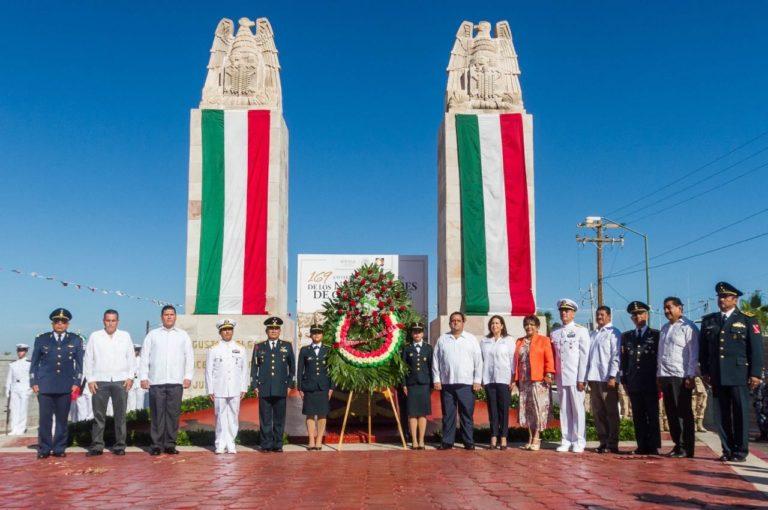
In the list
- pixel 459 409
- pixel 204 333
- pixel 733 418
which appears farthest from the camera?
pixel 204 333

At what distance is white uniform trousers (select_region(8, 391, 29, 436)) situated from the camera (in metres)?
12.0

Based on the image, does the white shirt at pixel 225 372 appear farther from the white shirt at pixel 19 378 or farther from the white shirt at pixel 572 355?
the white shirt at pixel 19 378

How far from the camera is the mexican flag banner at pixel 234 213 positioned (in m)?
15.0

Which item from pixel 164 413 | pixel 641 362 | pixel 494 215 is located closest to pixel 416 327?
pixel 641 362

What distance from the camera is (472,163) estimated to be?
15.2 meters

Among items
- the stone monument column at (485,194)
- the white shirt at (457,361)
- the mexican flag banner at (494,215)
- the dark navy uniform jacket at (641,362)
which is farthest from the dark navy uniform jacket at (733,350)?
the mexican flag banner at (494,215)

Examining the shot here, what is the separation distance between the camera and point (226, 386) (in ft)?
27.9

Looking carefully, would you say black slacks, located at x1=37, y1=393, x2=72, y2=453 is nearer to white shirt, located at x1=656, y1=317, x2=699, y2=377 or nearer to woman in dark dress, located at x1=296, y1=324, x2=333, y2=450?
woman in dark dress, located at x1=296, y1=324, x2=333, y2=450

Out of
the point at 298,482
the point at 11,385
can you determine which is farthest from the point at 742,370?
the point at 11,385

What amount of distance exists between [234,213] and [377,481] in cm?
1005

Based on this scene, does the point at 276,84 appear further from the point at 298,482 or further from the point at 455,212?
the point at 298,482

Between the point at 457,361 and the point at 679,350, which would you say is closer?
the point at 679,350

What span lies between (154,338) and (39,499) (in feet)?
10.6

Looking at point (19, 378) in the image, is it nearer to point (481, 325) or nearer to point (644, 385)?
point (481, 325)
